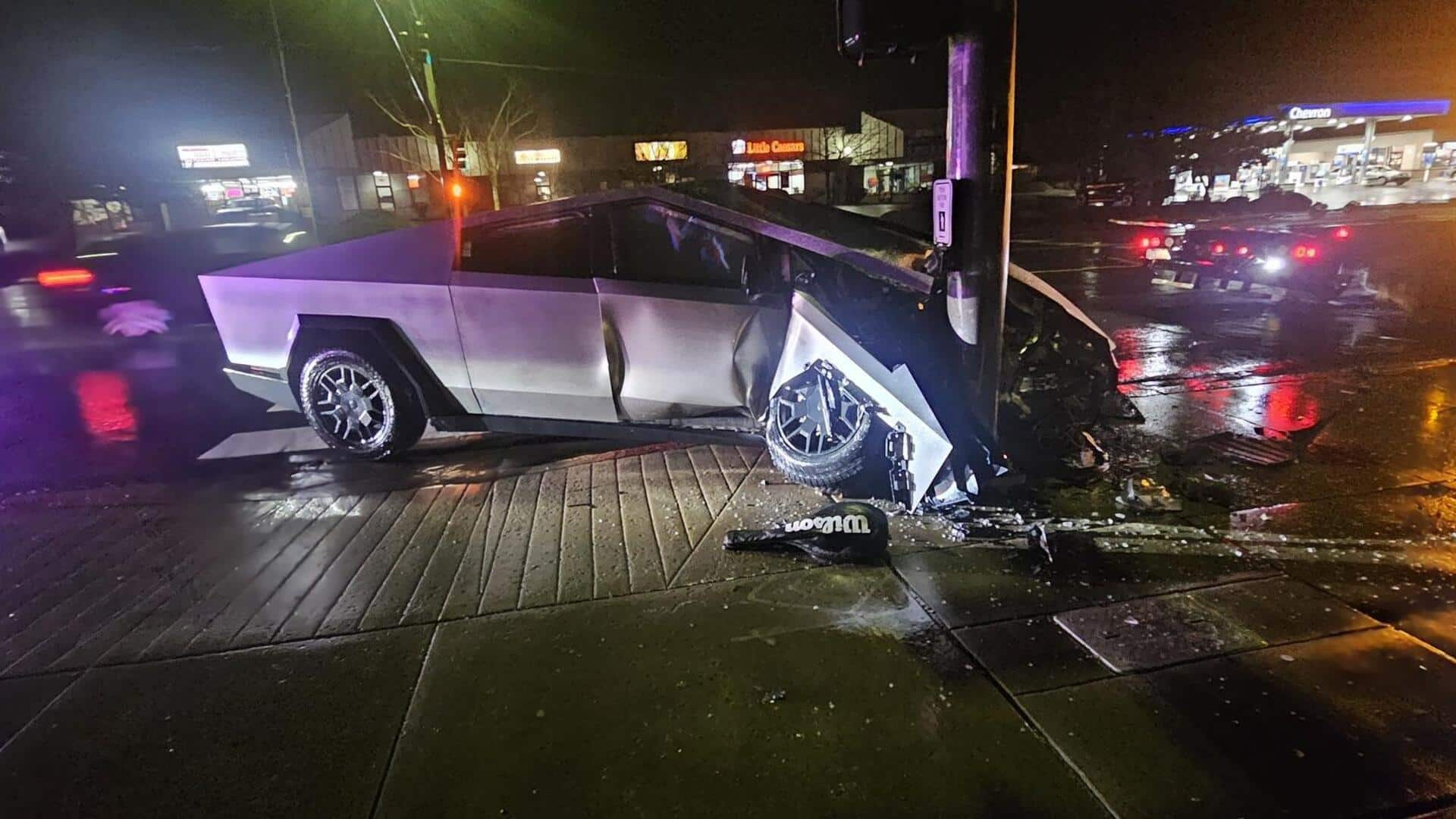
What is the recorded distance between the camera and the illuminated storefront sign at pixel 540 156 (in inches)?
1540

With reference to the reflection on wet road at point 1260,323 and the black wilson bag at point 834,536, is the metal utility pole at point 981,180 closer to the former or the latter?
the black wilson bag at point 834,536

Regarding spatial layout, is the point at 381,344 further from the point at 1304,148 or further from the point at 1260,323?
the point at 1304,148

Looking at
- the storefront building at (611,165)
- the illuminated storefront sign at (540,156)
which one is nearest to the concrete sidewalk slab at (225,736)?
the storefront building at (611,165)

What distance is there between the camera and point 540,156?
129 ft

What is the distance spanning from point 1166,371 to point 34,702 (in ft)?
26.2

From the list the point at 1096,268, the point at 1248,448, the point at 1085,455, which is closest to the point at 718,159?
the point at 1096,268

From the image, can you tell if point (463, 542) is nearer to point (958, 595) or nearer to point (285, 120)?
point (958, 595)

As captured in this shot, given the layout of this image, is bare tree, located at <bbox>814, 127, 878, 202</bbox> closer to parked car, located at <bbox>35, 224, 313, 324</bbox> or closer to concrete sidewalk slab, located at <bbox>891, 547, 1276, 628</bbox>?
parked car, located at <bbox>35, 224, 313, 324</bbox>

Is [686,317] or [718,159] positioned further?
[718,159]

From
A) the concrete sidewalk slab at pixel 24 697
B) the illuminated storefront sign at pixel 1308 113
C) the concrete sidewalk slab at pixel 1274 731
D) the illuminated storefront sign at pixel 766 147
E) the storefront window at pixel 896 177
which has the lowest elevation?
the concrete sidewalk slab at pixel 1274 731

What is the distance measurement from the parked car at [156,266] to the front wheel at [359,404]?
506cm

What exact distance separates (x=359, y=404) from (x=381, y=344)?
1.66ft

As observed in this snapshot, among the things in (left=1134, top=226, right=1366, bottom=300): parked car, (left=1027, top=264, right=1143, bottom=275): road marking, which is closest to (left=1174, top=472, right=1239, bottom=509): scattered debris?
(left=1134, top=226, right=1366, bottom=300): parked car

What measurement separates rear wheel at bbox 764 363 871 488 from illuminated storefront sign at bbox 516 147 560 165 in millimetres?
37892
